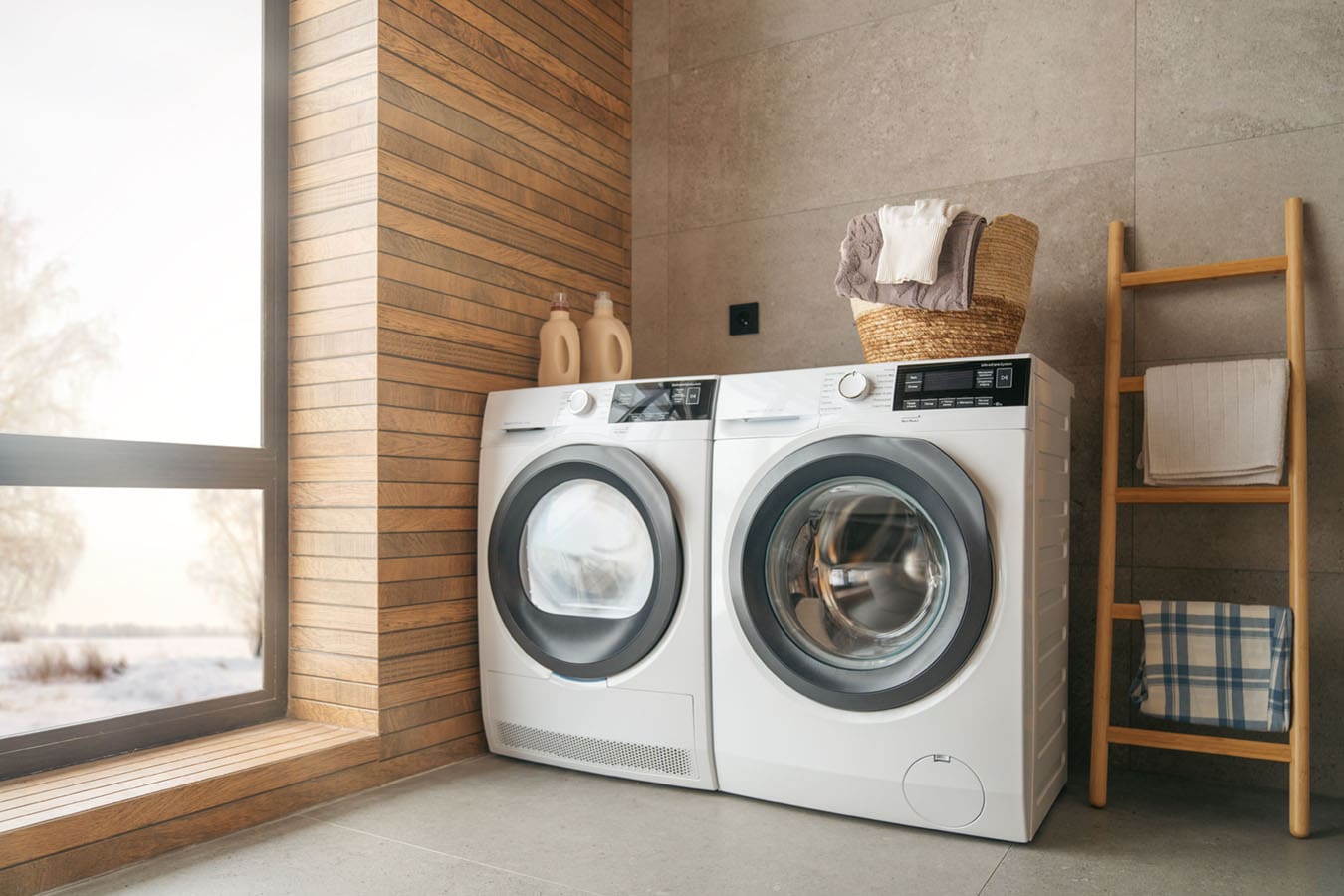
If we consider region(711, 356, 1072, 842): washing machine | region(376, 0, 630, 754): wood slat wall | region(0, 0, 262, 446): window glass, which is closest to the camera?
region(711, 356, 1072, 842): washing machine

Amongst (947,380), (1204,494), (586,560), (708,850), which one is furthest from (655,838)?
(1204,494)

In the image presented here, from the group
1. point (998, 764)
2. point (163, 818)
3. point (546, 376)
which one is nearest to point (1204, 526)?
point (998, 764)

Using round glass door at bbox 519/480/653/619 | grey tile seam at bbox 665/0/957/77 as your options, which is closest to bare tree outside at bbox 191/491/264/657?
round glass door at bbox 519/480/653/619

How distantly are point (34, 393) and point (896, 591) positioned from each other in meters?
1.72

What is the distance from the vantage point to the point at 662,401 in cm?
214

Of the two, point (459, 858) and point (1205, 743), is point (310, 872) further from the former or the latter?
point (1205, 743)

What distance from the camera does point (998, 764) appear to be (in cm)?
174

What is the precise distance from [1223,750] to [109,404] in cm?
238

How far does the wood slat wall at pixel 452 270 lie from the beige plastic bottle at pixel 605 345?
7.0 inches

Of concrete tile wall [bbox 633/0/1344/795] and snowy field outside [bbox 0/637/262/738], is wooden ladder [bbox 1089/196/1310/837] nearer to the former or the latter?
concrete tile wall [bbox 633/0/1344/795]

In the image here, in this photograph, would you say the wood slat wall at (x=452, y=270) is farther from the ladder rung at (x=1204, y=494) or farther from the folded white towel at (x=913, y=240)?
the ladder rung at (x=1204, y=494)

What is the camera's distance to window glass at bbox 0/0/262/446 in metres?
1.86

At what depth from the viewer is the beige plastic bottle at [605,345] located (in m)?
2.53

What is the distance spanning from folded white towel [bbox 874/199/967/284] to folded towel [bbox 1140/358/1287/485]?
1.93 feet
